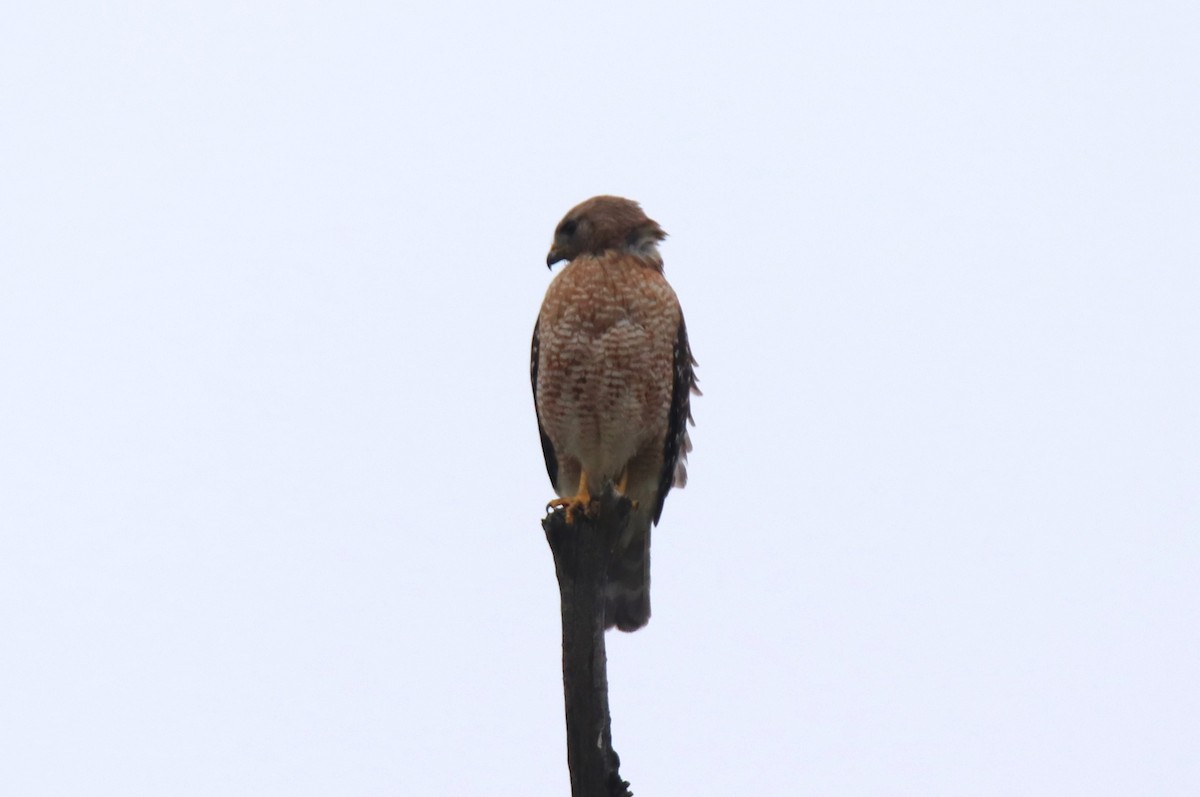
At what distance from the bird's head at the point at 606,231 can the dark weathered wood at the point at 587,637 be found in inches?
82.9

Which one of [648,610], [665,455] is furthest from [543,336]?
[648,610]

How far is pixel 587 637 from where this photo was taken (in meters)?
5.22

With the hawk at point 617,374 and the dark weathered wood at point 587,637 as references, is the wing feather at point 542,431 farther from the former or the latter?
the dark weathered wood at point 587,637

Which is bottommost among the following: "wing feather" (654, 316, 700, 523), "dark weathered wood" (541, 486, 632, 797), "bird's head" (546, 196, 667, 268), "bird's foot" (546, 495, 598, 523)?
"dark weathered wood" (541, 486, 632, 797)

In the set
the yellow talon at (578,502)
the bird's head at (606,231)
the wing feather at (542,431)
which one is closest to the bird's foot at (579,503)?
the yellow talon at (578,502)

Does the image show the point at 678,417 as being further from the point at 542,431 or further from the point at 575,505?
the point at 575,505

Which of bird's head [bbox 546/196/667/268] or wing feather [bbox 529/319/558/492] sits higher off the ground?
bird's head [bbox 546/196/667/268]

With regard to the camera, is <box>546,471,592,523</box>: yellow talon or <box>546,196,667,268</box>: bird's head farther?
<box>546,196,667,268</box>: bird's head

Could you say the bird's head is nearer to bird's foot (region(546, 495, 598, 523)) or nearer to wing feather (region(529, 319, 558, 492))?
wing feather (region(529, 319, 558, 492))

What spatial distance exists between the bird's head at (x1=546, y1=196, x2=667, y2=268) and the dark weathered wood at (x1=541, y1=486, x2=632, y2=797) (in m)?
2.11

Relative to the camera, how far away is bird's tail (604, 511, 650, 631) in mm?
7531

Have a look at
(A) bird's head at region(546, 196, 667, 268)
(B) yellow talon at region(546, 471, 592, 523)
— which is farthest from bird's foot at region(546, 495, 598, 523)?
(A) bird's head at region(546, 196, 667, 268)

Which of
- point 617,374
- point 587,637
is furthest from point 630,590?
point 587,637

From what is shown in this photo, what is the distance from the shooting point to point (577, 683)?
5.16 m
